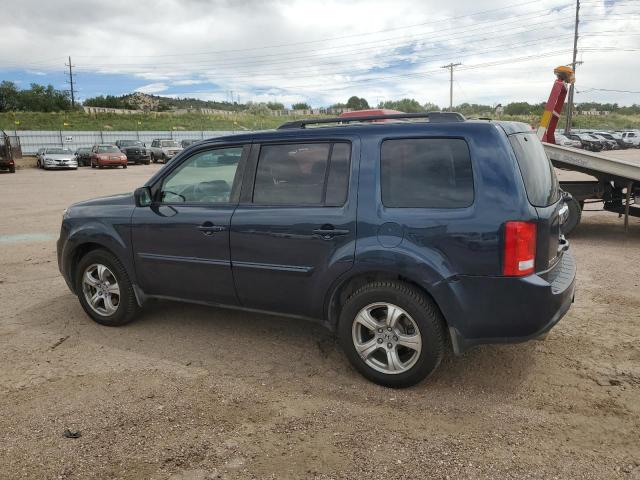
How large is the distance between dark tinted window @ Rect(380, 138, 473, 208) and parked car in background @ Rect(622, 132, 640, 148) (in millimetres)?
54013

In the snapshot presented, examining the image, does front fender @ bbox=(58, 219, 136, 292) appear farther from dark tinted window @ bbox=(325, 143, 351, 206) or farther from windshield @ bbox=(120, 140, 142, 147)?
windshield @ bbox=(120, 140, 142, 147)

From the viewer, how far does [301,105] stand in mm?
105438

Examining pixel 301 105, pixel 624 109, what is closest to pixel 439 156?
pixel 301 105

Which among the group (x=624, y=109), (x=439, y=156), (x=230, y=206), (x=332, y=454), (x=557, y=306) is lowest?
(x=332, y=454)

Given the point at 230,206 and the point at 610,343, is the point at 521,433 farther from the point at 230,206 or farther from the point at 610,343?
the point at 230,206

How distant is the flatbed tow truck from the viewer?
854cm

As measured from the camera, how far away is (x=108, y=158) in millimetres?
31000

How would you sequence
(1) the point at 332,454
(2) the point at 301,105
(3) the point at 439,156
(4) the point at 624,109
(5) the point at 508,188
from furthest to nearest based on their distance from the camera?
(4) the point at 624,109
(2) the point at 301,105
(3) the point at 439,156
(5) the point at 508,188
(1) the point at 332,454

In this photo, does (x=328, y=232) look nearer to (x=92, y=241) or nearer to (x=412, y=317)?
(x=412, y=317)

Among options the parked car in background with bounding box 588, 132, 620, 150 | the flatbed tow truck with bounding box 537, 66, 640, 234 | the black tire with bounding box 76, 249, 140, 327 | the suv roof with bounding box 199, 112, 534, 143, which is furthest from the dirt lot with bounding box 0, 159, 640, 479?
the parked car in background with bounding box 588, 132, 620, 150

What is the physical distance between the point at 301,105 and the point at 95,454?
349 ft

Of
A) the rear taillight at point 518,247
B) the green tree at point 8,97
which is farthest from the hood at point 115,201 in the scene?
the green tree at point 8,97

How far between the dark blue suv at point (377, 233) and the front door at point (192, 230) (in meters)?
0.01

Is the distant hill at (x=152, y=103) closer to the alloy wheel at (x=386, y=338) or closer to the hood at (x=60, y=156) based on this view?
the hood at (x=60, y=156)
